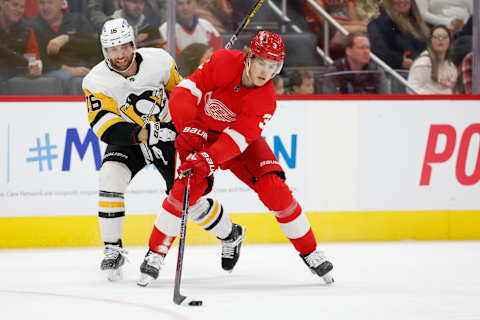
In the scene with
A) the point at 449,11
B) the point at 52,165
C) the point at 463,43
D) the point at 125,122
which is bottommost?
the point at 52,165

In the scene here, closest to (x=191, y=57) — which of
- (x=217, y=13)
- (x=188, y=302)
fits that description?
(x=217, y=13)

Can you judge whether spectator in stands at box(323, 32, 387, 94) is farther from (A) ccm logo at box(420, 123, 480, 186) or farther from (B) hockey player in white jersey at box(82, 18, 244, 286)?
(B) hockey player in white jersey at box(82, 18, 244, 286)

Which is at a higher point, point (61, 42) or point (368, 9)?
point (368, 9)

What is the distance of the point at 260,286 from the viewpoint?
11.5ft

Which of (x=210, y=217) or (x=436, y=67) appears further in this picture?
(x=436, y=67)

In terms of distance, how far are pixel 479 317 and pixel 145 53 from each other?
200 centimetres

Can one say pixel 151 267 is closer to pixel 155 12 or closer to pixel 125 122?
pixel 125 122

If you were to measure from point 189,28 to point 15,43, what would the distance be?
1.13 m

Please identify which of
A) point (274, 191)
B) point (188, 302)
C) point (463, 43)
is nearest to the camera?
point (188, 302)

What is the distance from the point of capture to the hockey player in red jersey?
10.9 ft

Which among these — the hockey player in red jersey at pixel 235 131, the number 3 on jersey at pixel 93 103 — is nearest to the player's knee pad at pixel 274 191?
the hockey player in red jersey at pixel 235 131

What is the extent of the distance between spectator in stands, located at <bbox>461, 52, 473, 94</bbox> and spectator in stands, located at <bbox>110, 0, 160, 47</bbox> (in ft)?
6.86

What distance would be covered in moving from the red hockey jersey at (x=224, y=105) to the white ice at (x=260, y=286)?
0.64 metres

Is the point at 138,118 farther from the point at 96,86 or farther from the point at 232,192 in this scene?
the point at 232,192
